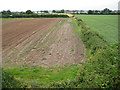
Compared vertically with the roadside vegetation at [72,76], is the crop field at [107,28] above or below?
above

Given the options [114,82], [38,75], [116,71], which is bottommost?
[38,75]

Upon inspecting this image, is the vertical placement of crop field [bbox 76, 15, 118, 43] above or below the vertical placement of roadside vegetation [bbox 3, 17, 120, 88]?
above

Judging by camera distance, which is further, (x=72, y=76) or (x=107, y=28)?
(x=107, y=28)

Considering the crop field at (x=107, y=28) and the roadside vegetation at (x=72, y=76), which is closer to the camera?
the roadside vegetation at (x=72, y=76)

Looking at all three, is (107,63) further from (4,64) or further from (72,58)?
(4,64)

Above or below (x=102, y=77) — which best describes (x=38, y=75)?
below

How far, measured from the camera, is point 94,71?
7406 mm

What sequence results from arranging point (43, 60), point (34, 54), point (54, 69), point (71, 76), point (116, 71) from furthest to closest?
point (34, 54)
point (43, 60)
point (54, 69)
point (71, 76)
point (116, 71)

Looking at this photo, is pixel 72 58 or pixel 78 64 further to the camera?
pixel 72 58

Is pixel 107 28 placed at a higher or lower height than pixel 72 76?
higher

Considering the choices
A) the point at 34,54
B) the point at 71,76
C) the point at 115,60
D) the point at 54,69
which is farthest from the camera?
the point at 34,54

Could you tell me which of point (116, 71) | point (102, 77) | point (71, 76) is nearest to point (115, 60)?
point (116, 71)

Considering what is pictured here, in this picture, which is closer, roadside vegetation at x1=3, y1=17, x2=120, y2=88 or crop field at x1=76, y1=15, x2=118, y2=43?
roadside vegetation at x1=3, y1=17, x2=120, y2=88

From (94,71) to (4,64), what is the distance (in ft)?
26.2
